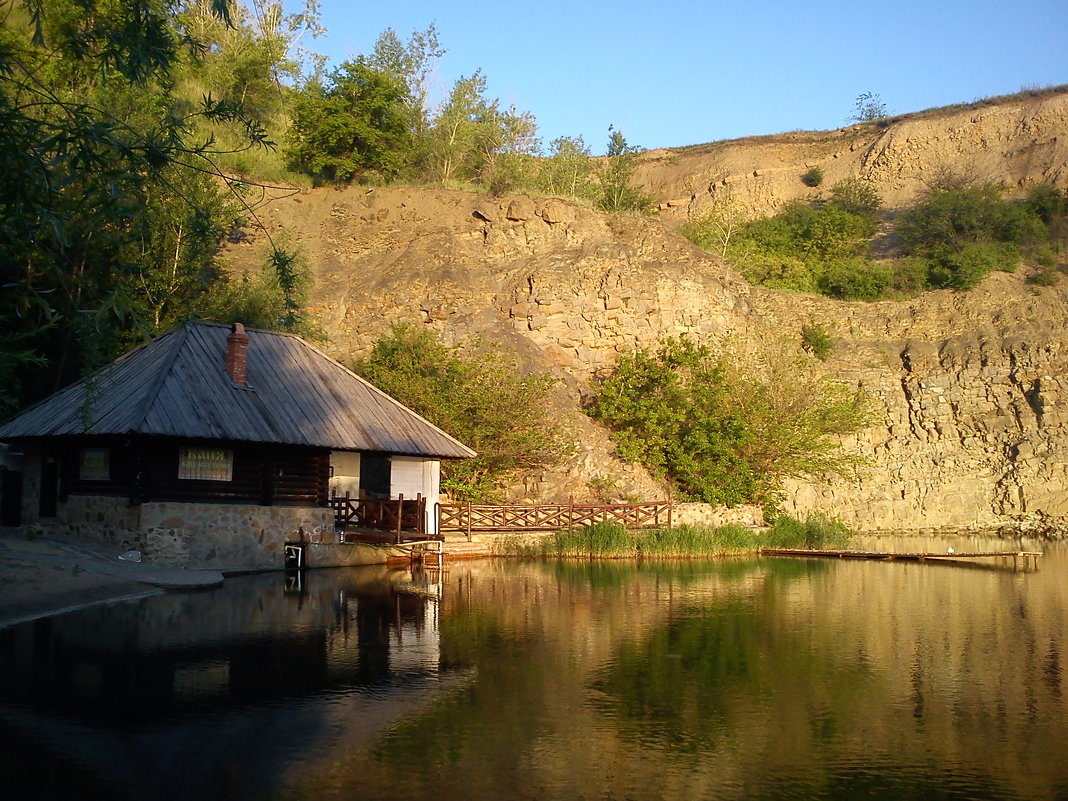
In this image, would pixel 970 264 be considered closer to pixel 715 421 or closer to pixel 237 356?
pixel 715 421

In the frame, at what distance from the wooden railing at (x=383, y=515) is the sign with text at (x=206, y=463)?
3146 millimetres

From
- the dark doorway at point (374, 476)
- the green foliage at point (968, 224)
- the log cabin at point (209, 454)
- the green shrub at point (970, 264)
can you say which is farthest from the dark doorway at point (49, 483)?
the green foliage at point (968, 224)

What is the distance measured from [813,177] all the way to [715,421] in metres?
39.1

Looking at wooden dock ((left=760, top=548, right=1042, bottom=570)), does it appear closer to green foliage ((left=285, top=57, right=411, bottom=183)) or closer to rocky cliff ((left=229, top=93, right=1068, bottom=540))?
rocky cliff ((left=229, top=93, right=1068, bottom=540))

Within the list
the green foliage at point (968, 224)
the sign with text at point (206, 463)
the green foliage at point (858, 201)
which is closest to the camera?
the sign with text at point (206, 463)

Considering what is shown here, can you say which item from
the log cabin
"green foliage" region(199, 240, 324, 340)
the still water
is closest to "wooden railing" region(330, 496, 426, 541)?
the log cabin

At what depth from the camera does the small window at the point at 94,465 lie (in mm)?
22281

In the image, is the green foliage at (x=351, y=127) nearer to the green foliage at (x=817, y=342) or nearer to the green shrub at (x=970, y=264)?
the green foliage at (x=817, y=342)

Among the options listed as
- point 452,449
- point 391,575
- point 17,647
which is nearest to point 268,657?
point 17,647

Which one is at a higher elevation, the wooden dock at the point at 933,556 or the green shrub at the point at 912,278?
the green shrub at the point at 912,278

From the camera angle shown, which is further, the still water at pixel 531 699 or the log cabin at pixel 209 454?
the log cabin at pixel 209 454

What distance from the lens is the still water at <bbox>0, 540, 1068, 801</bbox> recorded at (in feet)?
26.7

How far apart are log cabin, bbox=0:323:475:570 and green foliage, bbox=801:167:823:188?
48.7m

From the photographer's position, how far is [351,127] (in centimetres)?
4356
